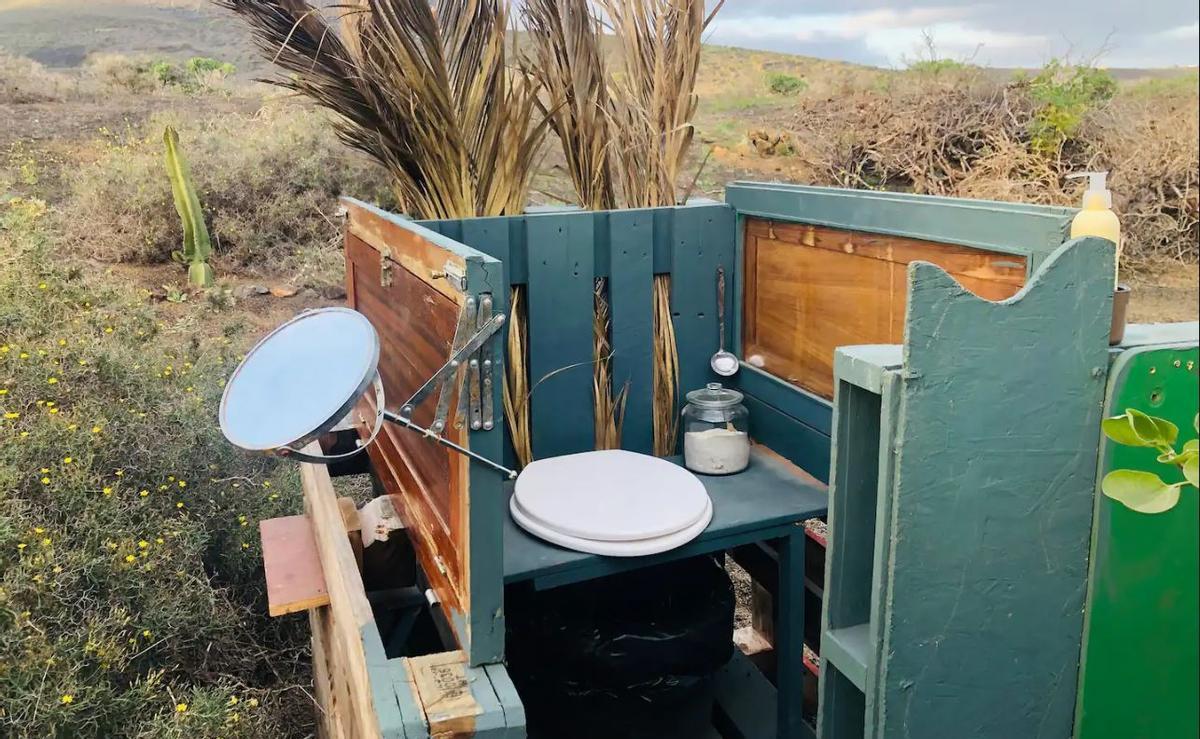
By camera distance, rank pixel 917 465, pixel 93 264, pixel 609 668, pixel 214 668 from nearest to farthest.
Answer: pixel 917 465 → pixel 609 668 → pixel 214 668 → pixel 93 264

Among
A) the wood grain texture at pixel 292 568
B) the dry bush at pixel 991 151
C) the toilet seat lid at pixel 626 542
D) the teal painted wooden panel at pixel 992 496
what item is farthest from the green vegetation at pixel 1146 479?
the dry bush at pixel 991 151

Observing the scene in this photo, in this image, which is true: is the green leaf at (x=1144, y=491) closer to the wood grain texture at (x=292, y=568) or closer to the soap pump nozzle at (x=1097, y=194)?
the soap pump nozzle at (x=1097, y=194)

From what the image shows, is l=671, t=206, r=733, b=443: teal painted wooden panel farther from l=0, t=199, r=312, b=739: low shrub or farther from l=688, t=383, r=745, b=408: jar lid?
l=0, t=199, r=312, b=739: low shrub

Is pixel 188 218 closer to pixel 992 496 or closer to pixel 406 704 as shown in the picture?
pixel 406 704

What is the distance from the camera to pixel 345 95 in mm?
2207

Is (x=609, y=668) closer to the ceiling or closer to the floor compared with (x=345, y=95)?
closer to the floor

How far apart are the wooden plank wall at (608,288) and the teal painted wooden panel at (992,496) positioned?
122cm

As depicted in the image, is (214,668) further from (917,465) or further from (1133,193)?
(1133,193)

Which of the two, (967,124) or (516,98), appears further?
(967,124)

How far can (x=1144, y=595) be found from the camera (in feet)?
4.00

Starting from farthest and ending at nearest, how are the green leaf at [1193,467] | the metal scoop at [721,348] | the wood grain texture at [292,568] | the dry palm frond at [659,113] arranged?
the metal scoop at [721,348], the dry palm frond at [659,113], the wood grain texture at [292,568], the green leaf at [1193,467]

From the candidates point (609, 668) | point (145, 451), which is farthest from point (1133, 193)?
point (145, 451)

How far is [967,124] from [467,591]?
6.65m

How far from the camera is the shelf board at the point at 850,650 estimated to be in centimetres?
127
